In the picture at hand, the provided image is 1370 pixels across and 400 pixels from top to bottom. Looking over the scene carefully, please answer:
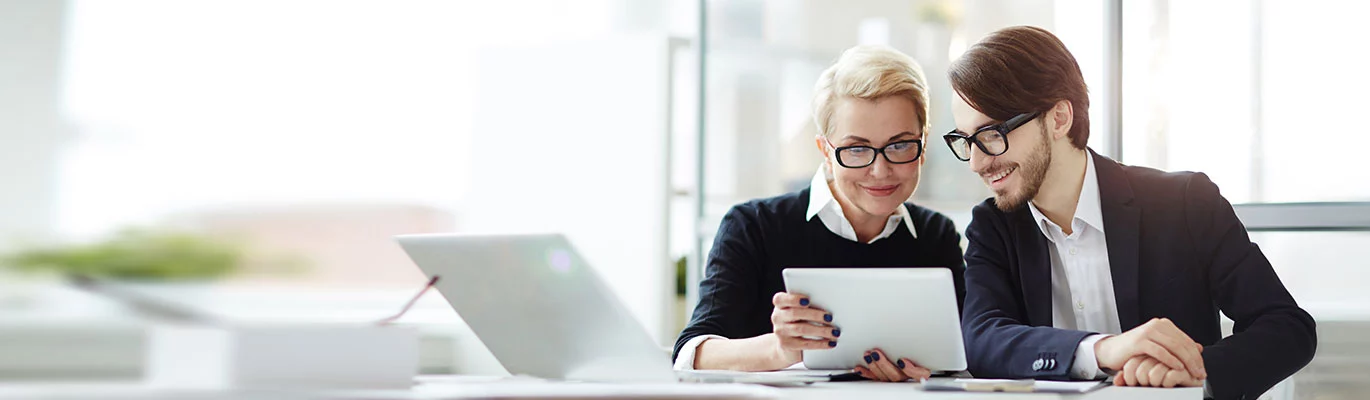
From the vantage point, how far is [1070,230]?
190cm

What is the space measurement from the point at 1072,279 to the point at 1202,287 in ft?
0.64

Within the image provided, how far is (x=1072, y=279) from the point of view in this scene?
1.89m

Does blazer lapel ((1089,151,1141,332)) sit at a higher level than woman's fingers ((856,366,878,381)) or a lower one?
higher

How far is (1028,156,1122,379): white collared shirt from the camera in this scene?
73.4 inches

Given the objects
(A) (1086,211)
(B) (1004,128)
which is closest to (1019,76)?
(B) (1004,128)

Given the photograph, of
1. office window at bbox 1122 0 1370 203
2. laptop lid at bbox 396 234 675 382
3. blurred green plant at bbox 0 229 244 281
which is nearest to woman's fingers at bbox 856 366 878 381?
laptop lid at bbox 396 234 675 382

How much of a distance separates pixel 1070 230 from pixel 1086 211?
0.19 ft

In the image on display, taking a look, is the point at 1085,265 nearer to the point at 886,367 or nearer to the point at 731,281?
the point at 886,367

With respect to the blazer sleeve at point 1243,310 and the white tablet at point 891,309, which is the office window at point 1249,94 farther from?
the white tablet at point 891,309

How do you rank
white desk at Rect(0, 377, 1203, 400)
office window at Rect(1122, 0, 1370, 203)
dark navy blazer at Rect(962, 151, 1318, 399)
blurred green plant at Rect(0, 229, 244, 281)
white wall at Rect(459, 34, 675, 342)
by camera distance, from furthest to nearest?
white wall at Rect(459, 34, 675, 342)
office window at Rect(1122, 0, 1370, 203)
dark navy blazer at Rect(962, 151, 1318, 399)
white desk at Rect(0, 377, 1203, 400)
blurred green plant at Rect(0, 229, 244, 281)

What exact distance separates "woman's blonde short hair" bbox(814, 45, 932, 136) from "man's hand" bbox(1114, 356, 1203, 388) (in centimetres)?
68

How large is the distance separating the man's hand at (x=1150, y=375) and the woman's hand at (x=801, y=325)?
0.37 m

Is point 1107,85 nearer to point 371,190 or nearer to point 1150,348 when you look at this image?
point 1150,348

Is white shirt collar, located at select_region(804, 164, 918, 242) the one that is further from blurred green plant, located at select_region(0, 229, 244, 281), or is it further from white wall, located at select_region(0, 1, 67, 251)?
white wall, located at select_region(0, 1, 67, 251)
